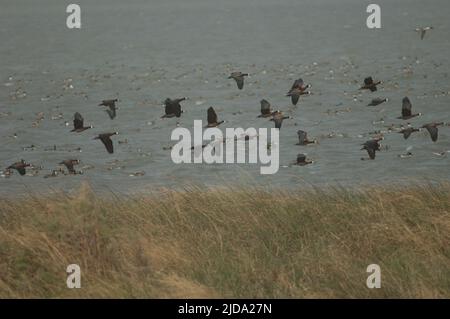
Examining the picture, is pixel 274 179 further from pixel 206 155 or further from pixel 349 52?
pixel 349 52

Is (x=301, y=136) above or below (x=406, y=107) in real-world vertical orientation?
above

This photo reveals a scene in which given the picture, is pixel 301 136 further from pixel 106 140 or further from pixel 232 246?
pixel 232 246

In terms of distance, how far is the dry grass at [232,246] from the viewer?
1136 cm

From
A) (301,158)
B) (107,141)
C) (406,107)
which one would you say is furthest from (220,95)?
(406,107)

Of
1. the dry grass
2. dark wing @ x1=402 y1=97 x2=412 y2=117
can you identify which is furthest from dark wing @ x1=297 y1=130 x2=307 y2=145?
the dry grass

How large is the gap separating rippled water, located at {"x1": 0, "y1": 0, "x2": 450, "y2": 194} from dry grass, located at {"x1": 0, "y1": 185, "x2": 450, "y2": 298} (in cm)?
284

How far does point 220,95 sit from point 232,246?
33.7m

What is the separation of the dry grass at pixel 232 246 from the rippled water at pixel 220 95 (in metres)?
2.84

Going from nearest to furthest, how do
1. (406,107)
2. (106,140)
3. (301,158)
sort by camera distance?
1. (406,107)
2. (106,140)
3. (301,158)

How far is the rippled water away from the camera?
27.3 meters

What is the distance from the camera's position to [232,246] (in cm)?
1272

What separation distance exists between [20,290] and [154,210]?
3460 millimetres

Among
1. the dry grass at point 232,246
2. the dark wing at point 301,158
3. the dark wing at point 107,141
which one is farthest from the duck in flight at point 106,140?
the dark wing at point 301,158
